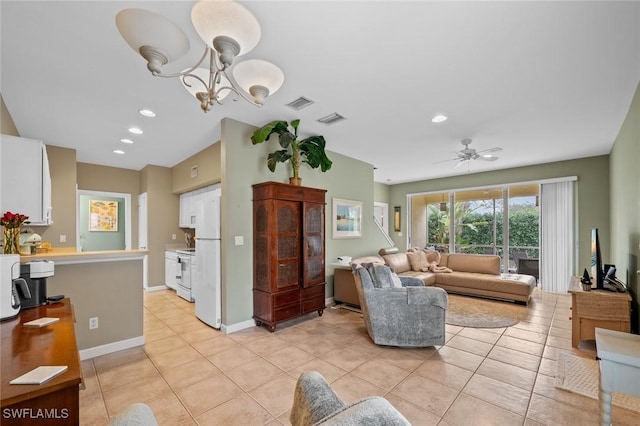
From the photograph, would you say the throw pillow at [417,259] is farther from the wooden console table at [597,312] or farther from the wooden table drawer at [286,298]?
the wooden table drawer at [286,298]

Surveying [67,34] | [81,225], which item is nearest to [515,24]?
[67,34]

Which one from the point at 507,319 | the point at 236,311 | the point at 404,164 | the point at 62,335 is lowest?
the point at 507,319

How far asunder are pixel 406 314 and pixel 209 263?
2.60 m

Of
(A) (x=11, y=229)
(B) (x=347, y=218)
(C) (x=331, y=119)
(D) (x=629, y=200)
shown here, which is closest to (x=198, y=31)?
(A) (x=11, y=229)

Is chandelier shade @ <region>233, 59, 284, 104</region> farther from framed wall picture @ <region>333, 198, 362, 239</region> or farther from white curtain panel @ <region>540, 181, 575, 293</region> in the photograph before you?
white curtain panel @ <region>540, 181, 575, 293</region>

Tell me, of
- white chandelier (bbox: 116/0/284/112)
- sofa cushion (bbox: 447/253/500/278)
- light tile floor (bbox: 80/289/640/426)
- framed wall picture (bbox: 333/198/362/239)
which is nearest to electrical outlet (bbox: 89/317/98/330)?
light tile floor (bbox: 80/289/640/426)

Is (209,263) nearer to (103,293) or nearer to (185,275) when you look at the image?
(103,293)

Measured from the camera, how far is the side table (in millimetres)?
1538

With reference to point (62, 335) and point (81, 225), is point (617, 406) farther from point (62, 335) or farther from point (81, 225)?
point (81, 225)

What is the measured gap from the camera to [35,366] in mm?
1092

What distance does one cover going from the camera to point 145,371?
8.55 feet

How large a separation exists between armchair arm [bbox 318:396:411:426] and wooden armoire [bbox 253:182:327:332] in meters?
3.06

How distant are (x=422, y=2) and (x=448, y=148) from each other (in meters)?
3.61

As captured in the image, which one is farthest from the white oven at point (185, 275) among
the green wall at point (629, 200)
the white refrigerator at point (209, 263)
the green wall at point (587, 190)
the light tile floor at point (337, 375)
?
the green wall at point (587, 190)
